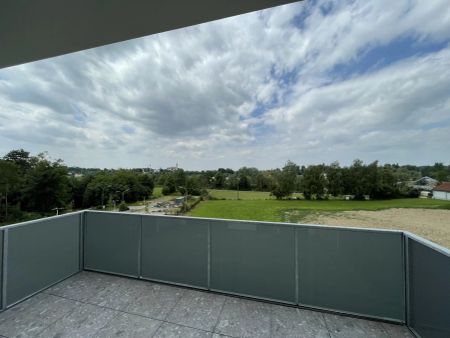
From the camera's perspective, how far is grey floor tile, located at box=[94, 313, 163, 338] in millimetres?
1702

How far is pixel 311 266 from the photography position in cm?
212

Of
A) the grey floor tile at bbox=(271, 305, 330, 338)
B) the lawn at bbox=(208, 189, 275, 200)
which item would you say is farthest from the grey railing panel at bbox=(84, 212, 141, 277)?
the lawn at bbox=(208, 189, 275, 200)

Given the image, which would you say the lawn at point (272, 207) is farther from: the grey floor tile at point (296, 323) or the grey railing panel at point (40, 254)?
the grey floor tile at point (296, 323)

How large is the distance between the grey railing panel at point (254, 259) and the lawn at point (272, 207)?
18413 millimetres

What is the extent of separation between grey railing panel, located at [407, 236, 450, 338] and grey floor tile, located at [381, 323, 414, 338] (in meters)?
0.07

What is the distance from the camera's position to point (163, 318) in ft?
6.31

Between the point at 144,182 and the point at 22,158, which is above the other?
the point at 22,158

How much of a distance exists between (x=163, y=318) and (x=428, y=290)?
2.26 metres

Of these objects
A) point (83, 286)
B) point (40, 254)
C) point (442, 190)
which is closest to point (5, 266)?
point (40, 254)

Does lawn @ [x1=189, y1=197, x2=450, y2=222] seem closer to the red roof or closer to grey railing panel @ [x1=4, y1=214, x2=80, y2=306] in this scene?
the red roof

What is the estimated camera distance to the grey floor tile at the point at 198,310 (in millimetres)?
1866

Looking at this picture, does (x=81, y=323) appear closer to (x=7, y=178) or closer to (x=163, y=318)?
(x=163, y=318)

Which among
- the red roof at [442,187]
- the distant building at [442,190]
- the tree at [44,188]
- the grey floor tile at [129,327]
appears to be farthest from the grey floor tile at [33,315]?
the tree at [44,188]

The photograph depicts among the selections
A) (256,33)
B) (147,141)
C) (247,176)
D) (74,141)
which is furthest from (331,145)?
(74,141)
